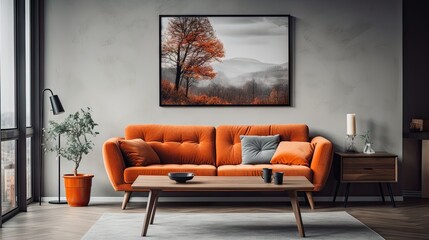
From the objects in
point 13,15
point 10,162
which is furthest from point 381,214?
point 13,15

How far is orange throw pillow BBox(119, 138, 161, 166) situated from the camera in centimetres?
633

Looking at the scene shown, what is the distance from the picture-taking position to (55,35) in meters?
6.96

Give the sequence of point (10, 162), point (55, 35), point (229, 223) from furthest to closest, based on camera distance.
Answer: point (55, 35), point (10, 162), point (229, 223)

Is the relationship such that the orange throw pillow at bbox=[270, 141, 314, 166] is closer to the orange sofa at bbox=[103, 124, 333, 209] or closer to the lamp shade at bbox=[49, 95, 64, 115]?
the orange sofa at bbox=[103, 124, 333, 209]

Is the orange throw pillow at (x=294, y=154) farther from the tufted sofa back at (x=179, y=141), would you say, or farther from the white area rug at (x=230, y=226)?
the tufted sofa back at (x=179, y=141)

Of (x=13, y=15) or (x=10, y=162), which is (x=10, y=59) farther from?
(x=10, y=162)

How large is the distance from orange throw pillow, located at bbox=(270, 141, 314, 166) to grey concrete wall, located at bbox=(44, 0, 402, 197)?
588mm

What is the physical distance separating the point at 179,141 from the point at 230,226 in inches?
70.7

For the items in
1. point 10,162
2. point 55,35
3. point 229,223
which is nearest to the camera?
point 229,223

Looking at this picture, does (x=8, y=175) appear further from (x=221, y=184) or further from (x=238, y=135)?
(x=238, y=135)

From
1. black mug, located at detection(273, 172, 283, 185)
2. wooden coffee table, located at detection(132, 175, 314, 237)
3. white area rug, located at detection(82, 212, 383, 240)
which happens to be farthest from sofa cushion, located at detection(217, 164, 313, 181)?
black mug, located at detection(273, 172, 283, 185)

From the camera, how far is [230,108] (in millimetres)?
7066

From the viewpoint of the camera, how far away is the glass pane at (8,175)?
18.6 ft

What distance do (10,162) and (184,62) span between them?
2.24 meters
